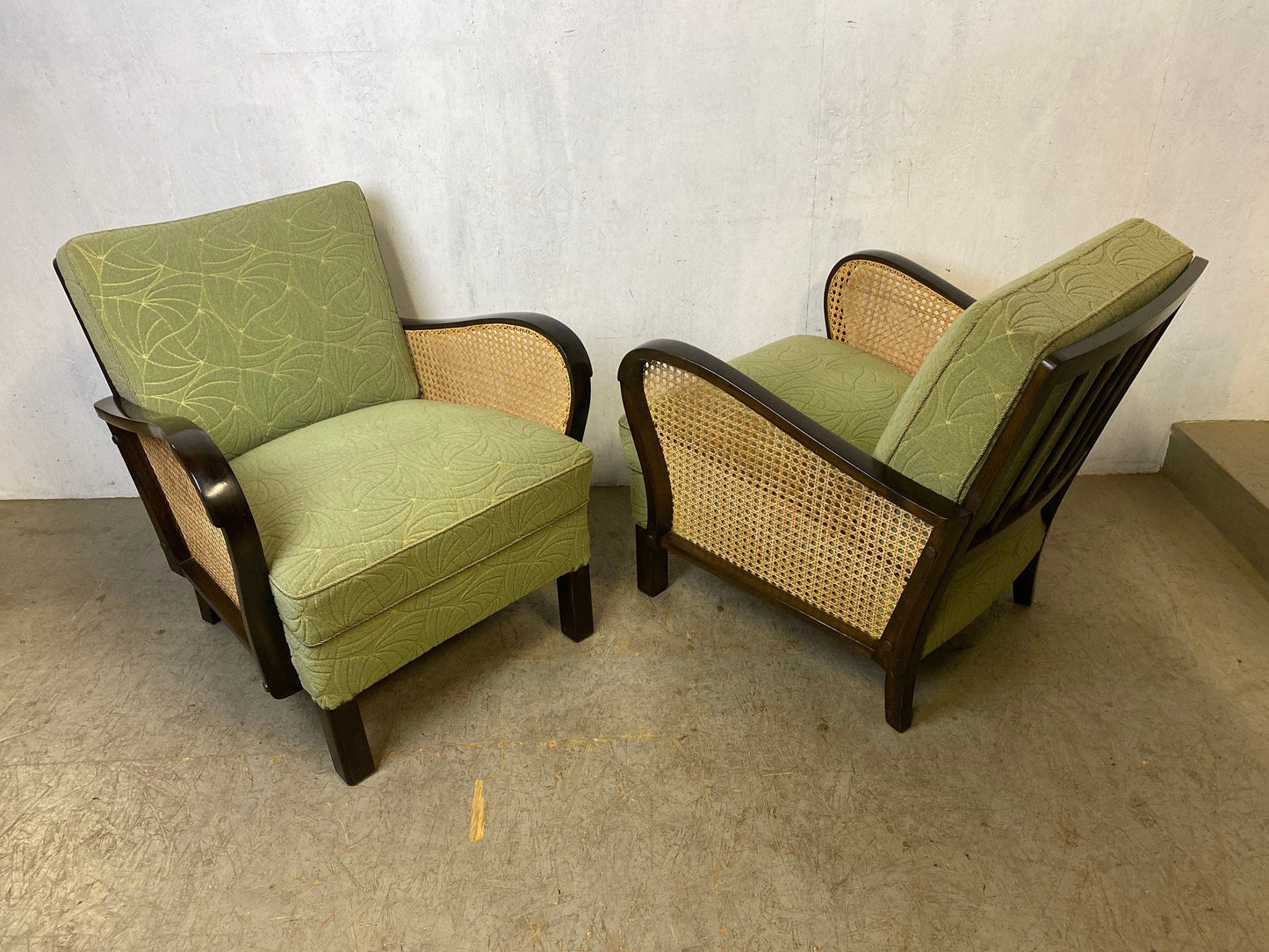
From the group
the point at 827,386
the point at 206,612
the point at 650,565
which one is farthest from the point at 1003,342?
the point at 206,612

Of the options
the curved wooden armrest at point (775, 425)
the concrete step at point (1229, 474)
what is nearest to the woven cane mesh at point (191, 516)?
the curved wooden armrest at point (775, 425)

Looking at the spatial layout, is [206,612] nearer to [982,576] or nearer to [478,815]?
[478,815]

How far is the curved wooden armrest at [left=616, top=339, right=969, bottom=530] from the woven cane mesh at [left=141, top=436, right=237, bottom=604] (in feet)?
2.45

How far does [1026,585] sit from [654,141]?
1.27 m

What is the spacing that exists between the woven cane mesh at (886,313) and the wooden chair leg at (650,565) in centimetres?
68

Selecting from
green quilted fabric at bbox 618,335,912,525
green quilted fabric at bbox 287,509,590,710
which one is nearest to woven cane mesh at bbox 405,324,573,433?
green quilted fabric at bbox 618,335,912,525

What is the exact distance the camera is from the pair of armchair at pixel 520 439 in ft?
4.24

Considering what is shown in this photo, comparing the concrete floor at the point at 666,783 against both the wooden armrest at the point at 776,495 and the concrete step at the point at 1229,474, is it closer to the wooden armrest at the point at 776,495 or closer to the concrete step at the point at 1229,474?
the concrete step at the point at 1229,474

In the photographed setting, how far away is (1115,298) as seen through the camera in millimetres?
1215

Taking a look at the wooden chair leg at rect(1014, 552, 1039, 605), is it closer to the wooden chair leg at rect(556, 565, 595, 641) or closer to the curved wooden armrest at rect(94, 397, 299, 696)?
the wooden chair leg at rect(556, 565, 595, 641)

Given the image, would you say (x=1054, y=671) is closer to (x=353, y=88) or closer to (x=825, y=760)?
(x=825, y=760)

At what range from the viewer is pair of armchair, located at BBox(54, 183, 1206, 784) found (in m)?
1.29

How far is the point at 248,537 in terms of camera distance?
4.30ft

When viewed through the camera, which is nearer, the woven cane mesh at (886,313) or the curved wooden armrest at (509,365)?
the curved wooden armrest at (509,365)
